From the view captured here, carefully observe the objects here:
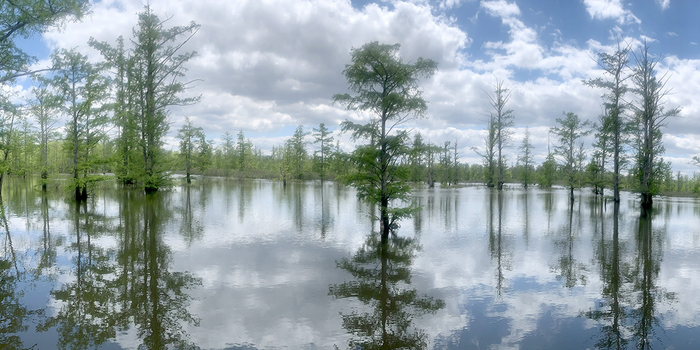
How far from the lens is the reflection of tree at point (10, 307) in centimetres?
614

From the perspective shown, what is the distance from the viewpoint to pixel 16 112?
50.7 feet

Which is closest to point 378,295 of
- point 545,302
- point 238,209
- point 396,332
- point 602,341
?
point 396,332

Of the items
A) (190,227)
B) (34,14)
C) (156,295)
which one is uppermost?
(34,14)

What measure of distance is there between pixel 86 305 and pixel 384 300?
597cm

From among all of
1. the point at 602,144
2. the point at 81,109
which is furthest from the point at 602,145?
the point at 81,109

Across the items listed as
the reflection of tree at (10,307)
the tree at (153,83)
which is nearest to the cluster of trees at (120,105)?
the tree at (153,83)

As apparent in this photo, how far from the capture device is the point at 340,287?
29.3 feet

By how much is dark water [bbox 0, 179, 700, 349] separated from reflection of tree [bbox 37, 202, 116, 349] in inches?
1.4

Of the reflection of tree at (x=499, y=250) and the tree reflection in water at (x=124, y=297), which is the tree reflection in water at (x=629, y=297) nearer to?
the reflection of tree at (x=499, y=250)

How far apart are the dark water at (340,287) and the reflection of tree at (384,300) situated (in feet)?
0.13

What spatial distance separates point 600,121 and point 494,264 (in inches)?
1193

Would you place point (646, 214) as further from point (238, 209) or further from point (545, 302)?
point (238, 209)

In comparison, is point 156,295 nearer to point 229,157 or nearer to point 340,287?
point 340,287

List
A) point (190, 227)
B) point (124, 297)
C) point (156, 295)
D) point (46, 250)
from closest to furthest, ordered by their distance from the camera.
Result: 1. point (124, 297)
2. point (156, 295)
3. point (46, 250)
4. point (190, 227)
